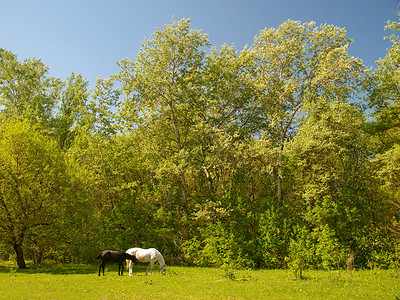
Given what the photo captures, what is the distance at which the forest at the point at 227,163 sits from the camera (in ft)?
77.2

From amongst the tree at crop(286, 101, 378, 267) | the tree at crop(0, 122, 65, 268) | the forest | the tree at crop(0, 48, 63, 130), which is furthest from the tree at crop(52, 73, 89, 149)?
the tree at crop(286, 101, 378, 267)

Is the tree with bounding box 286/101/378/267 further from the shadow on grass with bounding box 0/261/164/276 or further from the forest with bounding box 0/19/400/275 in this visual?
the shadow on grass with bounding box 0/261/164/276

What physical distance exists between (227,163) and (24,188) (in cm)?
1539

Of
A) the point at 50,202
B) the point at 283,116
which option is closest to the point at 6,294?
the point at 50,202

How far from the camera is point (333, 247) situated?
74.2 ft

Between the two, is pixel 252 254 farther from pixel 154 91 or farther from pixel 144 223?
pixel 154 91

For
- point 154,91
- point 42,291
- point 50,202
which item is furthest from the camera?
point 154,91

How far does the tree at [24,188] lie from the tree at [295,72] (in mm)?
18108

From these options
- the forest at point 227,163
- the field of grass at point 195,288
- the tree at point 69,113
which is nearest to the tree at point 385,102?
the forest at point 227,163

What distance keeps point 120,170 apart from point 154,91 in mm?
9082

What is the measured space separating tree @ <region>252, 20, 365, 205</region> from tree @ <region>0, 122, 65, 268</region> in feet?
59.4

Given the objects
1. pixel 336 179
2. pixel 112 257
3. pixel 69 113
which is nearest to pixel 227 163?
pixel 336 179

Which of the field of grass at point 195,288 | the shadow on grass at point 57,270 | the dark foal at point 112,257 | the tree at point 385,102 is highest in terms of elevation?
the tree at point 385,102

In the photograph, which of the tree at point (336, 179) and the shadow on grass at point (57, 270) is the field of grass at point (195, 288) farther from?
the tree at point (336, 179)
